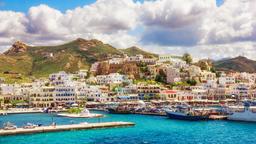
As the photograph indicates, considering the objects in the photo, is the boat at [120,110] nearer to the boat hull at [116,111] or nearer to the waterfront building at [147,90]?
the boat hull at [116,111]

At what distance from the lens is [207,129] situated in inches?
2773

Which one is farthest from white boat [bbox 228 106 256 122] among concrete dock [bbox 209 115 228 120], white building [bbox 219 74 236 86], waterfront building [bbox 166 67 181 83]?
white building [bbox 219 74 236 86]

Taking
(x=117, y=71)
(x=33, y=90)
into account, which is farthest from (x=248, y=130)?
(x=117, y=71)

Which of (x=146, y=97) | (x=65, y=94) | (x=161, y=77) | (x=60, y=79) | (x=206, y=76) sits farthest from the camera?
(x=206, y=76)

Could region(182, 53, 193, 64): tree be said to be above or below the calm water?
above

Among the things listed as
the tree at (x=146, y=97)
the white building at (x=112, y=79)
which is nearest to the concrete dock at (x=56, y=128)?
the tree at (x=146, y=97)

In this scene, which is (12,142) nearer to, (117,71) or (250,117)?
(250,117)

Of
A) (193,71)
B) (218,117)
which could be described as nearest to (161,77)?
(193,71)

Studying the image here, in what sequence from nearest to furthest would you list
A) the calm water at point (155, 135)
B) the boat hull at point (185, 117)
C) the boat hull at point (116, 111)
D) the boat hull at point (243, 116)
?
the calm water at point (155, 135) < the boat hull at point (243, 116) < the boat hull at point (185, 117) < the boat hull at point (116, 111)

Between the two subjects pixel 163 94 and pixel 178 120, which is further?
pixel 163 94

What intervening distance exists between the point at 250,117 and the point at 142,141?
3262 cm

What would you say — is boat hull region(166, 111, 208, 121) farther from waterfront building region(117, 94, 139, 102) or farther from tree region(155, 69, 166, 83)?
tree region(155, 69, 166, 83)

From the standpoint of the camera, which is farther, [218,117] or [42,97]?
[42,97]

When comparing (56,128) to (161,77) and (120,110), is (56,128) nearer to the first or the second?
(120,110)
